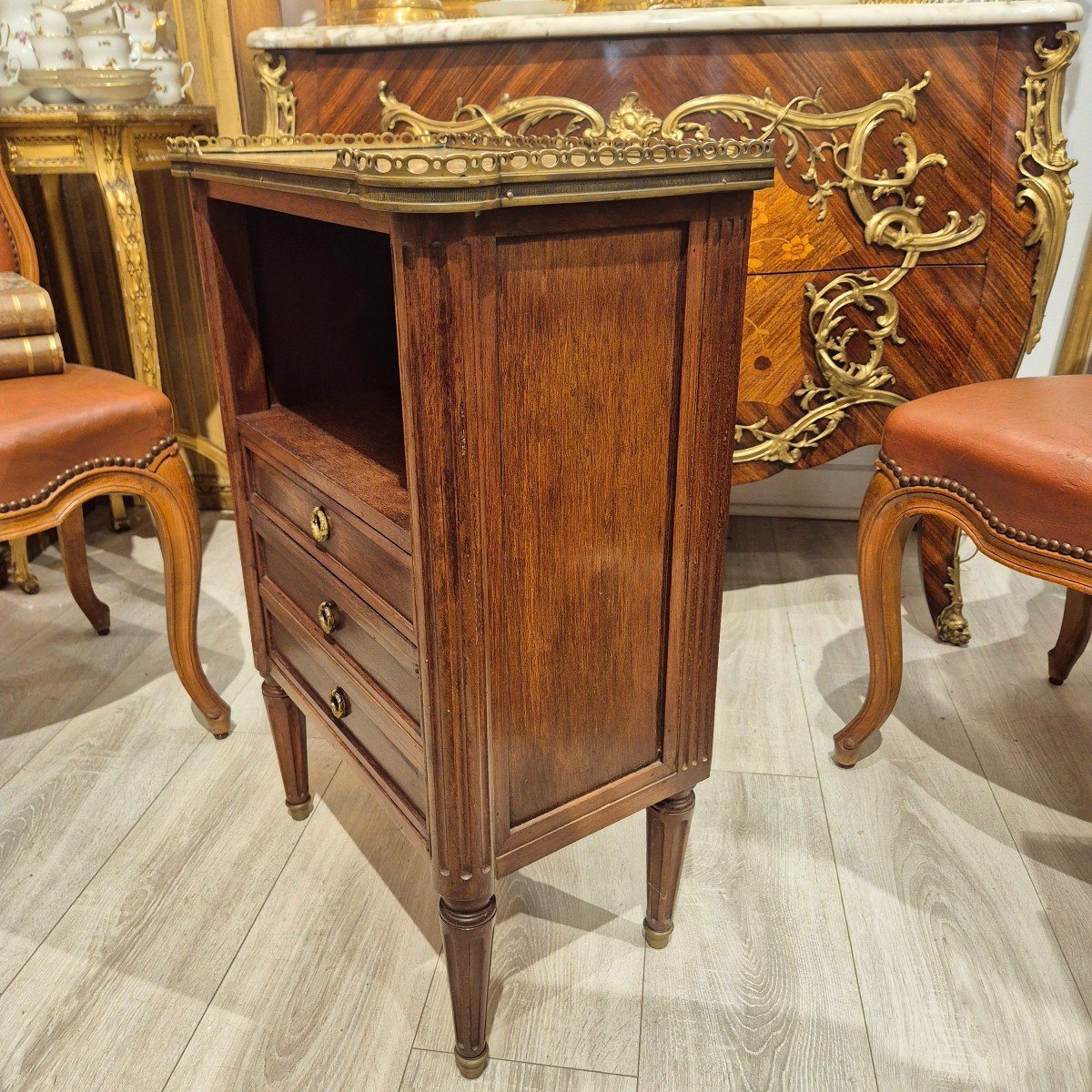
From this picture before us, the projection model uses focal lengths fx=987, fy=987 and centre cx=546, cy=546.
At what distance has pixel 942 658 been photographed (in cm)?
182

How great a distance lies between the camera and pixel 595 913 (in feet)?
4.13

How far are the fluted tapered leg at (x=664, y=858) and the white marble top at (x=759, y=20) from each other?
1119mm

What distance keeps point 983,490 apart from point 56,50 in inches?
78.8

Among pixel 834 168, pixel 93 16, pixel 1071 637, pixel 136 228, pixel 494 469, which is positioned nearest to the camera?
pixel 494 469

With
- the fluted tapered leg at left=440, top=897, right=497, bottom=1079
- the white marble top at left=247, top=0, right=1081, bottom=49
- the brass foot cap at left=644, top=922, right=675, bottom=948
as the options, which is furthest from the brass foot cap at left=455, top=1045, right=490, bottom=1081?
the white marble top at left=247, top=0, right=1081, bottom=49

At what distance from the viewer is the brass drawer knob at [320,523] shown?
101cm

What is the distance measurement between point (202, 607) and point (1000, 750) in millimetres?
1504

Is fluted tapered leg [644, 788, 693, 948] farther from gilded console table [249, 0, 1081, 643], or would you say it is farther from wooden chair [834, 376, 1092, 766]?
gilded console table [249, 0, 1081, 643]

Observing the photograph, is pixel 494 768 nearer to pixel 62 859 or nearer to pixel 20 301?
pixel 62 859

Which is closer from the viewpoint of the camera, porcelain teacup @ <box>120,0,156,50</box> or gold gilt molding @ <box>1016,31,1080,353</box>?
gold gilt molding @ <box>1016,31,1080,353</box>

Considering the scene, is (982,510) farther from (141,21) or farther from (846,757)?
(141,21)

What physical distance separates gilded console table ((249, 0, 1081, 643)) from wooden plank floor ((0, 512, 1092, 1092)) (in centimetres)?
57

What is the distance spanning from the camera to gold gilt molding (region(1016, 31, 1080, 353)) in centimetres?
148

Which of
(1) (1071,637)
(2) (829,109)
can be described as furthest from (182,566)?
(1) (1071,637)
